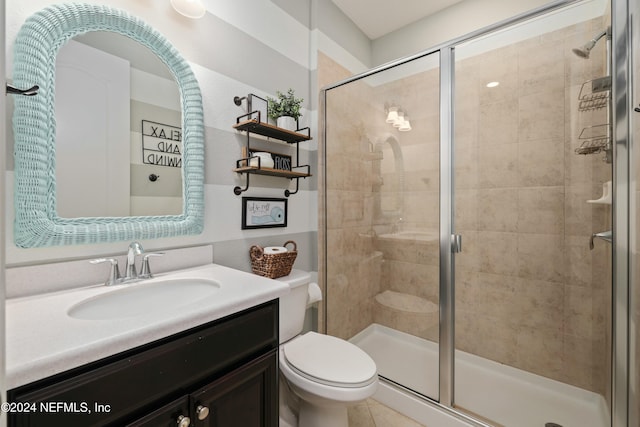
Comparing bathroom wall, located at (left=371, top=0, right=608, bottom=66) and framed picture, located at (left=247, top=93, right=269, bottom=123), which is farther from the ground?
bathroom wall, located at (left=371, top=0, right=608, bottom=66)

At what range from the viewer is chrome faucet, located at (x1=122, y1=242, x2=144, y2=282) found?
1031 mm

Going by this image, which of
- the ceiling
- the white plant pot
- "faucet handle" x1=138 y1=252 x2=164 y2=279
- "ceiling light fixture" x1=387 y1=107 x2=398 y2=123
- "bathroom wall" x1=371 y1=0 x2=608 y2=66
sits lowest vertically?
"faucet handle" x1=138 y1=252 x2=164 y2=279

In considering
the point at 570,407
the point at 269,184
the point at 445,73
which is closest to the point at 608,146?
the point at 445,73

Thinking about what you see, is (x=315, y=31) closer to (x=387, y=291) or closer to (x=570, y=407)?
(x=387, y=291)

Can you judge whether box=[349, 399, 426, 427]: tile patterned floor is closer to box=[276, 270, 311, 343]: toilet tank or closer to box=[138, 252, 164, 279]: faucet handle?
box=[276, 270, 311, 343]: toilet tank

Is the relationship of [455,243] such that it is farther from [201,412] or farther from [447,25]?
[447,25]

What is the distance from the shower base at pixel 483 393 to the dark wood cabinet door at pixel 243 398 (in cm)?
102

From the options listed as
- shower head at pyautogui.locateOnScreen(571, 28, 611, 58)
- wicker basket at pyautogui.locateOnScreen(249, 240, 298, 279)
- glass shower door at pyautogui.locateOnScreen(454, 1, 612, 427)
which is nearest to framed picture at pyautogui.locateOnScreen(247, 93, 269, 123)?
wicker basket at pyautogui.locateOnScreen(249, 240, 298, 279)

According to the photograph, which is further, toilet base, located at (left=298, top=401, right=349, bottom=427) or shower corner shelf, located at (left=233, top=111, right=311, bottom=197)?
shower corner shelf, located at (left=233, top=111, right=311, bottom=197)

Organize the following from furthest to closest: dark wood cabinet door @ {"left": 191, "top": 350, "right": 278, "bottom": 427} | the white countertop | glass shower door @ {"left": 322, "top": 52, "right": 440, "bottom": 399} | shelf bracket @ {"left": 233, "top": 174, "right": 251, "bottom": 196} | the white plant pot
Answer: glass shower door @ {"left": 322, "top": 52, "right": 440, "bottom": 399} → the white plant pot → shelf bracket @ {"left": 233, "top": 174, "right": 251, "bottom": 196} → dark wood cabinet door @ {"left": 191, "top": 350, "right": 278, "bottom": 427} → the white countertop

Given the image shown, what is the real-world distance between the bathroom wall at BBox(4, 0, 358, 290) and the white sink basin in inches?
5.7

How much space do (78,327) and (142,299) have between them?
1.18 feet

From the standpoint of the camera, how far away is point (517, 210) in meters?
1.72

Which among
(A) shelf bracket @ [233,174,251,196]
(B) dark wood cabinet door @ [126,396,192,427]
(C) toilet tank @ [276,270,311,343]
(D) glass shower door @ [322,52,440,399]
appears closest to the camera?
(B) dark wood cabinet door @ [126,396,192,427]
